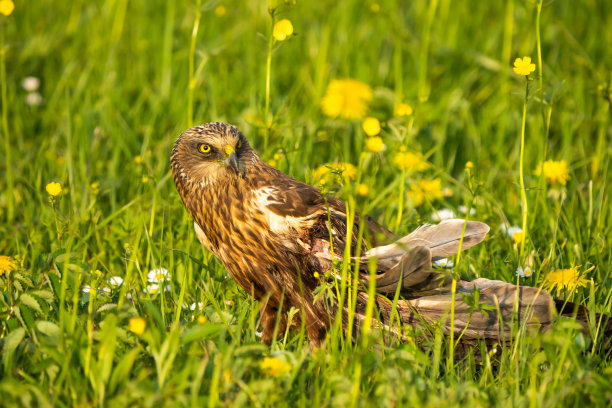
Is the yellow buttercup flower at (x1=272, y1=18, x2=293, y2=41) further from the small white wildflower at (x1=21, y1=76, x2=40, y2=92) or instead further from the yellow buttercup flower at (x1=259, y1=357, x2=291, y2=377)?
the small white wildflower at (x1=21, y1=76, x2=40, y2=92)

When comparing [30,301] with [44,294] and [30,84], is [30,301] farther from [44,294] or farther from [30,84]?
[30,84]

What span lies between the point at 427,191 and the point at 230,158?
5.59 ft

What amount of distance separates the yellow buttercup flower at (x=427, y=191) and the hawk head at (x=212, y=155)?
1.40 metres

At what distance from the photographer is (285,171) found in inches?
171

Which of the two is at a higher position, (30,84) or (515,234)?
(30,84)

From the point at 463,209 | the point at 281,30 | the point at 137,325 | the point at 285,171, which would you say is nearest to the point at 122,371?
the point at 137,325

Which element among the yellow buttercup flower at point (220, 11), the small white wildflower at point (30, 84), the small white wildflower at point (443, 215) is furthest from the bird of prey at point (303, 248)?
the yellow buttercup flower at point (220, 11)

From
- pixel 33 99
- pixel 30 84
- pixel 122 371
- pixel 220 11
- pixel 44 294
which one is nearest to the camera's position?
pixel 122 371

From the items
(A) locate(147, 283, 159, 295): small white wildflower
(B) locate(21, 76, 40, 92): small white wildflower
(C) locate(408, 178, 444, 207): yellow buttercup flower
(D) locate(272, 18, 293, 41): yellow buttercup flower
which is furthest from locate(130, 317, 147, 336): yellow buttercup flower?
(B) locate(21, 76, 40, 92): small white wildflower

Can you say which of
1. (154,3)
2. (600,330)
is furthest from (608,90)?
(154,3)

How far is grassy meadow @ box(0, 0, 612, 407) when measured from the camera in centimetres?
262

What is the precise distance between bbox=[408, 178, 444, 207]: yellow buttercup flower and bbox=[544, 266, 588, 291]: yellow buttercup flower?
50.2 inches

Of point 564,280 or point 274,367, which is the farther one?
point 564,280

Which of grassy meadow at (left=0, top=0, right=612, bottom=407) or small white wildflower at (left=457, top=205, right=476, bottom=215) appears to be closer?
grassy meadow at (left=0, top=0, right=612, bottom=407)
